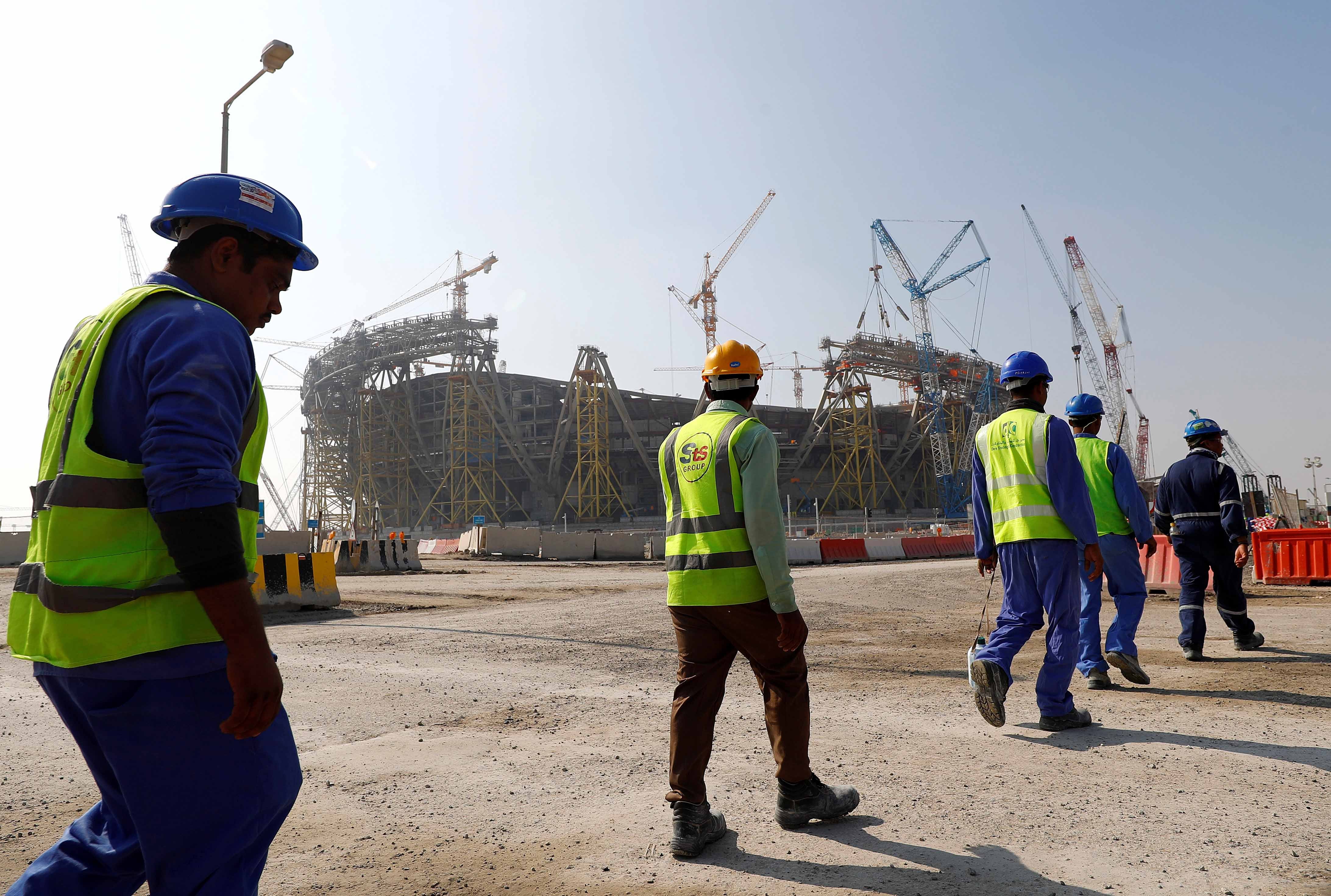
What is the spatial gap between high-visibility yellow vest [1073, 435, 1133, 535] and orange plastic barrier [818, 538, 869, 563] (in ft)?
71.5

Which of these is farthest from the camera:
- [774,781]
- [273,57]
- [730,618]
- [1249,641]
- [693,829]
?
[273,57]

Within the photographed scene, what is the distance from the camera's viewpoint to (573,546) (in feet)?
105

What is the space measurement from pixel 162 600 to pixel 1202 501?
731 cm

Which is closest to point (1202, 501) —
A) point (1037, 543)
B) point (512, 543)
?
point (1037, 543)

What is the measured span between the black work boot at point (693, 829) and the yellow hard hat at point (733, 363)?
4.95ft

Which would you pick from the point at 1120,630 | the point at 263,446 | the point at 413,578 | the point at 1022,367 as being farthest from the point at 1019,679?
the point at 413,578

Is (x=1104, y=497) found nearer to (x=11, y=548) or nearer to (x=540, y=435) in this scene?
(x=11, y=548)

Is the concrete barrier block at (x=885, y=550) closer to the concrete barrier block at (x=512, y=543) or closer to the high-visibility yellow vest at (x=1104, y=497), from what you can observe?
the concrete barrier block at (x=512, y=543)

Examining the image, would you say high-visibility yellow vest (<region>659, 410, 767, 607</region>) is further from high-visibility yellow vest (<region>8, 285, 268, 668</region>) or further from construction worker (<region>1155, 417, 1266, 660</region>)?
construction worker (<region>1155, 417, 1266, 660</region>)

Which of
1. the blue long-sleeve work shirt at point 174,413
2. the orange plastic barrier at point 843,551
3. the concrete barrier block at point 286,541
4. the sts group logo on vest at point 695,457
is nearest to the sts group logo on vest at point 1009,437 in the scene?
the sts group logo on vest at point 695,457

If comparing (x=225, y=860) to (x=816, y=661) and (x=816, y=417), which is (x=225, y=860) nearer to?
(x=816, y=661)

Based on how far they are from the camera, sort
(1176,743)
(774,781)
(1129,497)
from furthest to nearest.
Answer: (1129,497)
(1176,743)
(774,781)

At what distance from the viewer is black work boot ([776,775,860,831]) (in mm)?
3014

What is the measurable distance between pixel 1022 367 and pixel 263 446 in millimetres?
4061
